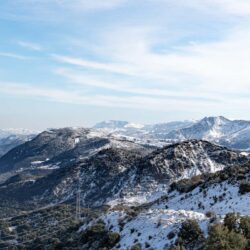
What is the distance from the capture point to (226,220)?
39281 millimetres

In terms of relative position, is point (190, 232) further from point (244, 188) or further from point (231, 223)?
point (244, 188)

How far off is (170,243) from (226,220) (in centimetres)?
525

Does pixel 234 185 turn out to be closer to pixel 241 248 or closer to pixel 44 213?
pixel 241 248

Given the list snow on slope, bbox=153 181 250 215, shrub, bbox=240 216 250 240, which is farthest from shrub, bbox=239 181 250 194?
shrub, bbox=240 216 250 240

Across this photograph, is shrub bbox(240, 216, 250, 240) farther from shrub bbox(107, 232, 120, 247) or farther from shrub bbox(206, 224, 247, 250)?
shrub bbox(107, 232, 120, 247)

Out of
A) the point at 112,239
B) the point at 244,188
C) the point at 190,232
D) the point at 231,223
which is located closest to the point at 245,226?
the point at 231,223

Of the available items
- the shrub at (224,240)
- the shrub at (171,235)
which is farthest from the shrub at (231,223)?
the shrub at (171,235)

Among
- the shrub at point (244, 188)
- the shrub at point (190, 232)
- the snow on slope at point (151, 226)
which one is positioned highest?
the shrub at point (244, 188)

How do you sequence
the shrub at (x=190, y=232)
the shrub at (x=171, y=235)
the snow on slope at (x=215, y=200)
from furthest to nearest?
the snow on slope at (x=215, y=200) < the shrub at (x=171, y=235) < the shrub at (x=190, y=232)

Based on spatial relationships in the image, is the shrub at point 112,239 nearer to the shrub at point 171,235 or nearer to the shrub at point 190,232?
the shrub at point 171,235

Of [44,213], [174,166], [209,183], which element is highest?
[209,183]

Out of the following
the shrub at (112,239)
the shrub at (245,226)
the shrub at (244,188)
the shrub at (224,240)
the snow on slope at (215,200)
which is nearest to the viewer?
the shrub at (224,240)

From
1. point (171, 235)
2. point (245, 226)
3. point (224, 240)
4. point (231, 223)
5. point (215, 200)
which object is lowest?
point (171, 235)

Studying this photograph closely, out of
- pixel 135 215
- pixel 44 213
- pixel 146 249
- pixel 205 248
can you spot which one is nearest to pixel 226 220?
pixel 205 248
